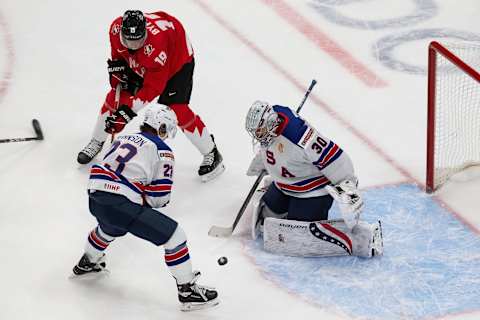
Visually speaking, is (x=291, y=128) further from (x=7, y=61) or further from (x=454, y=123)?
(x=7, y=61)

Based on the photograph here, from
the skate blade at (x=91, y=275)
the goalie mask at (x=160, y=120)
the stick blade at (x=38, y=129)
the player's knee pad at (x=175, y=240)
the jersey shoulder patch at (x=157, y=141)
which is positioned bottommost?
the stick blade at (x=38, y=129)

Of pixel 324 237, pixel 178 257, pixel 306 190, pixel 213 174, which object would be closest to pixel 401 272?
pixel 324 237

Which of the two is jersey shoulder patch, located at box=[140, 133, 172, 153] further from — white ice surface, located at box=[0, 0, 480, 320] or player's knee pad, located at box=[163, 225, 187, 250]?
white ice surface, located at box=[0, 0, 480, 320]

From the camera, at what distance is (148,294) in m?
4.52

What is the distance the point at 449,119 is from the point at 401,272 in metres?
1.06

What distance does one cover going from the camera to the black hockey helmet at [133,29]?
15.9 feet

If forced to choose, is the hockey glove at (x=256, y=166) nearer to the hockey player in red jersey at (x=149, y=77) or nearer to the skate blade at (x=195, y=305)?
the hockey player in red jersey at (x=149, y=77)

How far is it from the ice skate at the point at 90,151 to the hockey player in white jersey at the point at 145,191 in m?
1.07

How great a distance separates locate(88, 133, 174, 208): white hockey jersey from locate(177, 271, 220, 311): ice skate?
1.23 ft

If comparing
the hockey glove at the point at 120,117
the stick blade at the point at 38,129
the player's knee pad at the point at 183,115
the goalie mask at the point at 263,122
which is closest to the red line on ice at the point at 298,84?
the player's knee pad at the point at 183,115

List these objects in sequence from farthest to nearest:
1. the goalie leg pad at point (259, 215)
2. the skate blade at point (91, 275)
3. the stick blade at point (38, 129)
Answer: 1. the stick blade at point (38, 129)
2. the goalie leg pad at point (259, 215)
3. the skate blade at point (91, 275)

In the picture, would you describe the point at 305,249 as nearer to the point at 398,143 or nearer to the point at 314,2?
the point at 398,143

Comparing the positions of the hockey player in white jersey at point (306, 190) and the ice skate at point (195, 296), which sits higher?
the hockey player in white jersey at point (306, 190)

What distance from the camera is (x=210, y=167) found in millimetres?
5281
